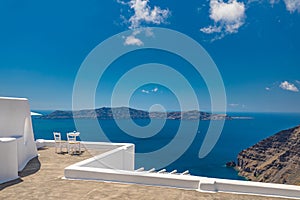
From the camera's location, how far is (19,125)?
8.29 m

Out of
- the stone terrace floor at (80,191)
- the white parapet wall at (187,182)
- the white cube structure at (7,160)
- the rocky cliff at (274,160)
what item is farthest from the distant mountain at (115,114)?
the rocky cliff at (274,160)

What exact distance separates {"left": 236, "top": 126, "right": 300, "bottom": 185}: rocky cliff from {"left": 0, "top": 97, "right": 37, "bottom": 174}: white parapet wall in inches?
2286

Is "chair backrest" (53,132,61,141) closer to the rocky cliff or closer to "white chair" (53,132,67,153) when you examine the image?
"white chair" (53,132,67,153)

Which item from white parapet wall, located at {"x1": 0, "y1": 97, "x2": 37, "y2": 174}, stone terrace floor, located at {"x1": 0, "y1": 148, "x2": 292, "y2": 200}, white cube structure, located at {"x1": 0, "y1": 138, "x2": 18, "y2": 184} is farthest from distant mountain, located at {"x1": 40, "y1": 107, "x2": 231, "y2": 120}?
stone terrace floor, located at {"x1": 0, "y1": 148, "x2": 292, "y2": 200}

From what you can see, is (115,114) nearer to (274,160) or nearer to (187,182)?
(187,182)

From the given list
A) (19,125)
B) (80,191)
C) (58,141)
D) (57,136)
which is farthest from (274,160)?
(80,191)

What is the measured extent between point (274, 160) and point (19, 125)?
70.1 metres

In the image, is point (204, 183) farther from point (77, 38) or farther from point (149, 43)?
point (77, 38)

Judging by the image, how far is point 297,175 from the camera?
5778 cm

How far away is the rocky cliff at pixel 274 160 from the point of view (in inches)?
2403

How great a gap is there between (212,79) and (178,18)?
49.9 m

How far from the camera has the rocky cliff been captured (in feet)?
200

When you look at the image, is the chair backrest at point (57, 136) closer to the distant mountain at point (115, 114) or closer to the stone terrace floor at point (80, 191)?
the distant mountain at point (115, 114)

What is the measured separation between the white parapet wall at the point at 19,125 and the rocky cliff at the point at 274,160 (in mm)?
58062
